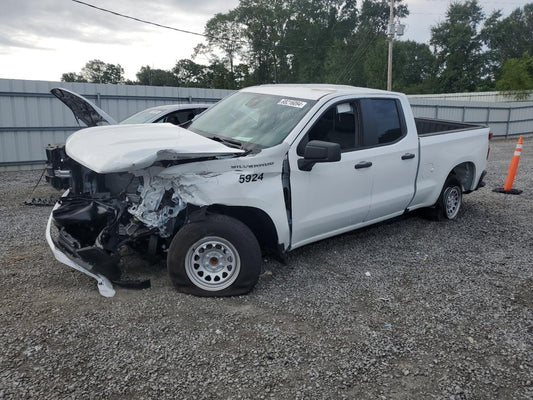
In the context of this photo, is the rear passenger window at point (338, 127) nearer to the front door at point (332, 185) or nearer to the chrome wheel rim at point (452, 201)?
the front door at point (332, 185)

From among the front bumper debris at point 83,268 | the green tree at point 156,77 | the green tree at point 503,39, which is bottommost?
the front bumper debris at point 83,268

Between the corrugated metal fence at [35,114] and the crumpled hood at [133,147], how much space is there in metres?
7.69

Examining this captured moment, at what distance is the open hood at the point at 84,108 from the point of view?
19.1 feet

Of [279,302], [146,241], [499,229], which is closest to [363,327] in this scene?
[279,302]

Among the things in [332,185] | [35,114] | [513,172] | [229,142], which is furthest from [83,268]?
[35,114]

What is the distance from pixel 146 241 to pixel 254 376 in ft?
5.73

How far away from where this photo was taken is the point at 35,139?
11906 mm

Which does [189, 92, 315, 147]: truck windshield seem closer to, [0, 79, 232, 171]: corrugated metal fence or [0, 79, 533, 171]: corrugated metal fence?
[0, 79, 232, 171]: corrugated metal fence

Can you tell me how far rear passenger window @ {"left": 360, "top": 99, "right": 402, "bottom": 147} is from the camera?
4.86 m

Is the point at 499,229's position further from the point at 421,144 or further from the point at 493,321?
the point at 493,321

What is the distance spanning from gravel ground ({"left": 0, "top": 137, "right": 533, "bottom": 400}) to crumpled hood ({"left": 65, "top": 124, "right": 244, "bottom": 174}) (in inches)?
47.8

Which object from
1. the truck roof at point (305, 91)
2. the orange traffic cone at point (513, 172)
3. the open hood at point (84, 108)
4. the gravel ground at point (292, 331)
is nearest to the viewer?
the gravel ground at point (292, 331)

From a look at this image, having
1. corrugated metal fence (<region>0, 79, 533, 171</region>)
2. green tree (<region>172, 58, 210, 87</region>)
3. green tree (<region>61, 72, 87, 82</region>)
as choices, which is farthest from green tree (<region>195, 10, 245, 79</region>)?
corrugated metal fence (<region>0, 79, 533, 171</region>)

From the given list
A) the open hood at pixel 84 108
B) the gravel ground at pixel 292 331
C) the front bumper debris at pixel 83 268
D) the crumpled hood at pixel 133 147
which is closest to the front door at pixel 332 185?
the gravel ground at pixel 292 331
